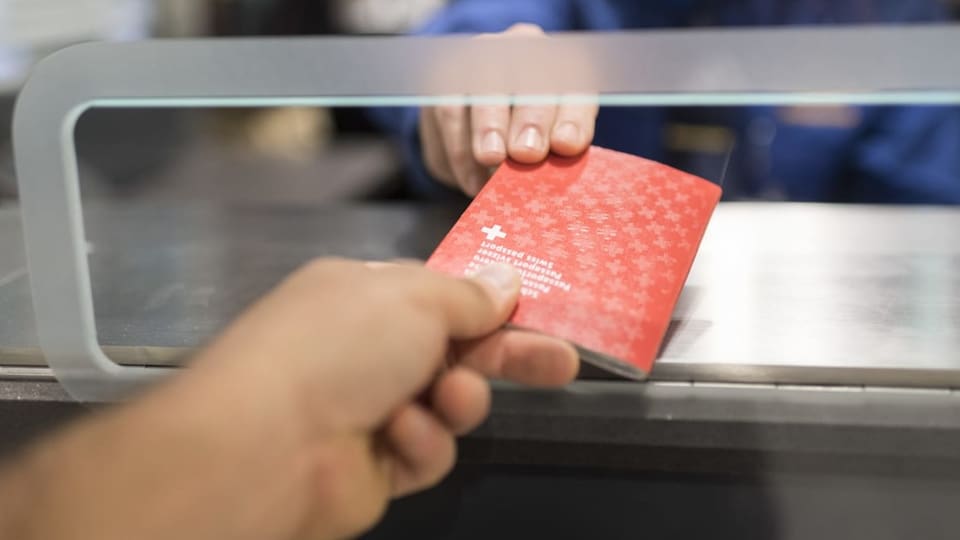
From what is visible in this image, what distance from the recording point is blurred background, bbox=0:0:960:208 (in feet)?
5.32

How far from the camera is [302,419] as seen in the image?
38 cm

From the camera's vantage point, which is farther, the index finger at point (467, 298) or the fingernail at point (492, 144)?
the fingernail at point (492, 144)

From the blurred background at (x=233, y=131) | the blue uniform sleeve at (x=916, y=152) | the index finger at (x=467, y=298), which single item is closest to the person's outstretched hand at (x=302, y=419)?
the index finger at (x=467, y=298)

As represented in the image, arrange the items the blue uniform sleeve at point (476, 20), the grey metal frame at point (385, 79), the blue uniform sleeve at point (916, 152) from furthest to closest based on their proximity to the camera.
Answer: the blue uniform sleeve at point (916, 152) → the blue uniform sleeve at point (476, 20) → the grey metal frame at point (385, 79)

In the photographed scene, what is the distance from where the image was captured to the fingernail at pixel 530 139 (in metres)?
0.59

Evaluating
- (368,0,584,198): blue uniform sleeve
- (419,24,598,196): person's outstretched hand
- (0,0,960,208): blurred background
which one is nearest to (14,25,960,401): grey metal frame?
(419,24,598,196): person's outstretched hand

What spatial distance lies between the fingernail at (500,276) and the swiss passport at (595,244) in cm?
1

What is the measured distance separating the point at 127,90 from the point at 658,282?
1.14ft

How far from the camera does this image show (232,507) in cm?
36

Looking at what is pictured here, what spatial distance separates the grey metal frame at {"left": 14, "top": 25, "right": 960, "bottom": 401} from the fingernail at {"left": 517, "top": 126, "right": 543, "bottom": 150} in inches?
3.3

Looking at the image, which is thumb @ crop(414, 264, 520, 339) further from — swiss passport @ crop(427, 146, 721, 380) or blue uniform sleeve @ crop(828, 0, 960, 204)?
blue uniform sleeve @ crop(828, 0, 960, 204)

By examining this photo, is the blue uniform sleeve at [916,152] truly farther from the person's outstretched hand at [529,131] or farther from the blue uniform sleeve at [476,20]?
the person's outstretched hand at [529,131]

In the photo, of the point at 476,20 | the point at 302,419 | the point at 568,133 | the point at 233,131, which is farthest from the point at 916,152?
the point at 233,131

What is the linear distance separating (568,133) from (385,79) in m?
0.15
